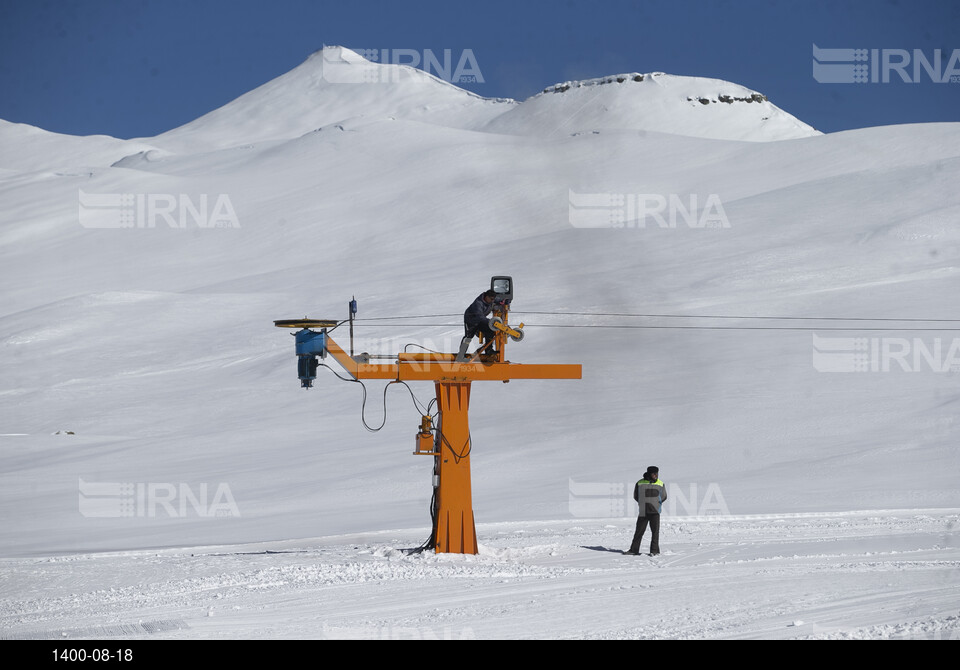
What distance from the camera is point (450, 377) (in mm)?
11664

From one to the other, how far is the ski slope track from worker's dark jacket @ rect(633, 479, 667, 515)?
669 millimetres

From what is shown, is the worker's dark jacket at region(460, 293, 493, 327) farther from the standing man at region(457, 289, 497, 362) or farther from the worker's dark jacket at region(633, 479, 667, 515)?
the worker's dark jacket at region(633, 479, 667, 515)

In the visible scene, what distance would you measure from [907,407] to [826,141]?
39379 millimetres

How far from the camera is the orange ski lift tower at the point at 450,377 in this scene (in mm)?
11516

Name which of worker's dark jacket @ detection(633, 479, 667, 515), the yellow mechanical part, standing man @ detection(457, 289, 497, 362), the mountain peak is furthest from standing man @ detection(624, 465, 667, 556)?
the mountain peak

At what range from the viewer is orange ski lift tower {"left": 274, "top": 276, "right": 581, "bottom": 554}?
37.8 feet

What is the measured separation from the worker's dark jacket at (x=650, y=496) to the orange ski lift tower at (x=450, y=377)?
1.46 metres

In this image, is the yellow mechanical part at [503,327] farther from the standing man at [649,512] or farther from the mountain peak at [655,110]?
the mountain peak at [655,110]

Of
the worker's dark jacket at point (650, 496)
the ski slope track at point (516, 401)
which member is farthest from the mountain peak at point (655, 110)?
the worker's dark jacket at point (650, 496)

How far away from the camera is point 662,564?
1086 cm

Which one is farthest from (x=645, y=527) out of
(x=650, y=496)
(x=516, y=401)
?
(x=516, y=401)

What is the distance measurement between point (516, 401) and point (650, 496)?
12.7 meters
